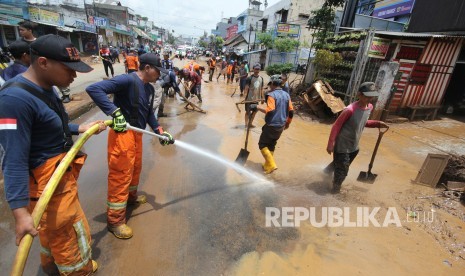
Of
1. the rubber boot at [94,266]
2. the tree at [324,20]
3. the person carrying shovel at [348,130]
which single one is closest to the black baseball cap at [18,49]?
the rubber boot at [94,266]

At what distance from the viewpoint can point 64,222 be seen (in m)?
1.86

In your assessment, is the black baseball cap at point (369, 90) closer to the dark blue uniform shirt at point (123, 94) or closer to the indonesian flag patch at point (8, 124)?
the dark blue uniform shirt at point (123, 94)

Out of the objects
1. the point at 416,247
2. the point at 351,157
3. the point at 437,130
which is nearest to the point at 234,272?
the point at 416,247

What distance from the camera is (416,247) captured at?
126 inches

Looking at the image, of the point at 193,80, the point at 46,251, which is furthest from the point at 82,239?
the point at 193,80

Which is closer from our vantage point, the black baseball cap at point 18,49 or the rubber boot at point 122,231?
→ the rubber boot at point 122,231

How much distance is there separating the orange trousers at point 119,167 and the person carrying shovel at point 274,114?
232 cm

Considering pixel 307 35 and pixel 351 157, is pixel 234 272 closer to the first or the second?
pixel 351 157

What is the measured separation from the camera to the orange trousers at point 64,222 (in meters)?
1.77

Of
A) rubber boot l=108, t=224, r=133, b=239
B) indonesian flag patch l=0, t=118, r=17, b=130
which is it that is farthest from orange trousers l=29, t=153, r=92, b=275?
rubber boot l=108, t=224, r=133, b=239

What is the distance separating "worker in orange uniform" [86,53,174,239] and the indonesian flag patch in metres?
1.06

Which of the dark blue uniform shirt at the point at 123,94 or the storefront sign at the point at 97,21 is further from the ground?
the storefront sign at the point at 97,21

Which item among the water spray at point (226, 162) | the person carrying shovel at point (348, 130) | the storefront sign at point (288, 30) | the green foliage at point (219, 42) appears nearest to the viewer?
the person carrying shovel at point (348, 130)

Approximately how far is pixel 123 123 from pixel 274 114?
8.87 feet
